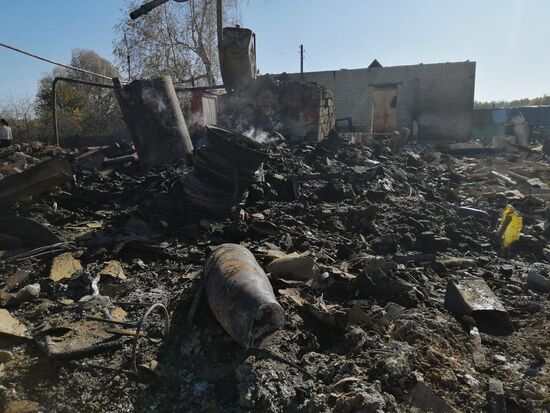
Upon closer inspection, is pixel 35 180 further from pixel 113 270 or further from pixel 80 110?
pixel 80 110

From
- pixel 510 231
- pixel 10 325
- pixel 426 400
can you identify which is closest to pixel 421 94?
pixel 510 231

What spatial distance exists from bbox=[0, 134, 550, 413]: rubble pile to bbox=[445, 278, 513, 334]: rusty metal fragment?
0.06 feet

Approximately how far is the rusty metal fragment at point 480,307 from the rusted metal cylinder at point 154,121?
5850 mm

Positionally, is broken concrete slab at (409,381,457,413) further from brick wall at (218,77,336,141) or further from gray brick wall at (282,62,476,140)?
gray brick wall at (282,62,476,140)

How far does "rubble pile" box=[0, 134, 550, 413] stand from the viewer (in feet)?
8.97

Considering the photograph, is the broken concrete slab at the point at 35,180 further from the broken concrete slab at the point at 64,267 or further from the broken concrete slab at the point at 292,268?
the broken concrete slab at the point at 292,268

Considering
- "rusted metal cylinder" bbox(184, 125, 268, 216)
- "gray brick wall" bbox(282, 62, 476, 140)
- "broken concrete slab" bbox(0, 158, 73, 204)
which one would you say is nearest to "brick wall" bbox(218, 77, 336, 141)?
"rusted metal cylinder" bbox(184, 125, 268, 216)

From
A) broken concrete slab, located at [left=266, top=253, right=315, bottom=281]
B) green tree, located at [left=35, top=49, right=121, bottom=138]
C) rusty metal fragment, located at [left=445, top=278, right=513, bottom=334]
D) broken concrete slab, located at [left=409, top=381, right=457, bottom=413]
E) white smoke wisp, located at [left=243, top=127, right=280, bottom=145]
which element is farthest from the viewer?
green tree, located at [left=35, top=49, right=121, bottom=138]

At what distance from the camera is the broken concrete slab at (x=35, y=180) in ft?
18.4

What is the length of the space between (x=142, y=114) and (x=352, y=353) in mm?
6780

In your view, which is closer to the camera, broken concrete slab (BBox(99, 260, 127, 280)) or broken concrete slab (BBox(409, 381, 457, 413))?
broken concrete slab (BBox(409, 381, 457, 413))

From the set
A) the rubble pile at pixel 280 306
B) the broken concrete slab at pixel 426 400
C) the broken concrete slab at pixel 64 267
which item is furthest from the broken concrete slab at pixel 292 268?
the broken concrete slab at pixel 64 267

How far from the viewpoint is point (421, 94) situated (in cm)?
2083

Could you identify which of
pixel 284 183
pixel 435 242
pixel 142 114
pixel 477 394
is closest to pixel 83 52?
pixel 142 114
